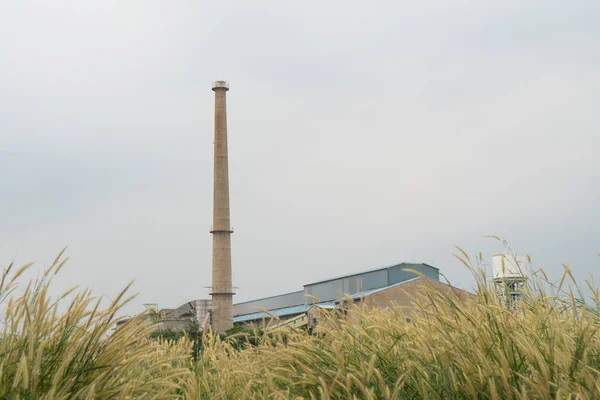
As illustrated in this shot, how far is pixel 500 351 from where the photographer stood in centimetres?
459

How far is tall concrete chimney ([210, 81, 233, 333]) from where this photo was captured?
134 feet

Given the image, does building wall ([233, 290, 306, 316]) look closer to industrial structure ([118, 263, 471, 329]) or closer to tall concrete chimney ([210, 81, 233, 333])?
industrial structure ([118, 263, 471, 329])

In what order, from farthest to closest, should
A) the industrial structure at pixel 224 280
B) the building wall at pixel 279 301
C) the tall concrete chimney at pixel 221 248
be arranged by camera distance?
the building wall at pixel 279 301
the tall concrete chimney at pixel 221 248
the industrial structure at pixel 224 280

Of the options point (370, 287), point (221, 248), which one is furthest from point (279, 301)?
point (370, 287)

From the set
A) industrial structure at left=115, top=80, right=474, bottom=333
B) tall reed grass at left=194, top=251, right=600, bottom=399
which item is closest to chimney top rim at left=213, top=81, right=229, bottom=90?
industrial structure at left=115, top=80, right=474, bottom=333

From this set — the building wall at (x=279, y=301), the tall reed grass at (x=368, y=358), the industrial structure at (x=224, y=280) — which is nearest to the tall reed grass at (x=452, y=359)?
the tall reed grass at (x=368, y=358)

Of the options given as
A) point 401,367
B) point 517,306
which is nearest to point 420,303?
point 517,306

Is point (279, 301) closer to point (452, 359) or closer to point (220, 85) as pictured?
point (220, 85)

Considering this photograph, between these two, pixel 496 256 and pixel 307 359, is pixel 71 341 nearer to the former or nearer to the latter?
pixel 307 359

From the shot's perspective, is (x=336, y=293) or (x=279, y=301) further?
(x=279, y=301)

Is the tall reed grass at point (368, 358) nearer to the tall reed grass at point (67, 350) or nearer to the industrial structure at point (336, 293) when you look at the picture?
the tall reed grass at point (67, 350)

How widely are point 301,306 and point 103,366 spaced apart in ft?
128

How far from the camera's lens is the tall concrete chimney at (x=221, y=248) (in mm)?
40812

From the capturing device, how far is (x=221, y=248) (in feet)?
134
